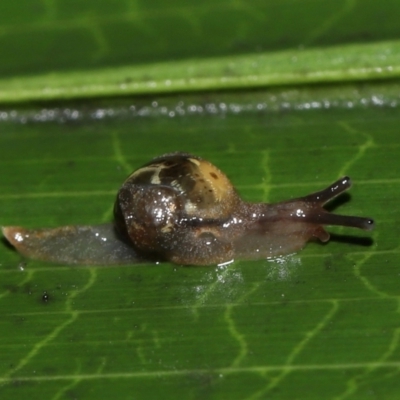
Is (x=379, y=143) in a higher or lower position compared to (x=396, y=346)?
higher

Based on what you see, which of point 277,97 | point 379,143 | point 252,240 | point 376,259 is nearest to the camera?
point 376,259

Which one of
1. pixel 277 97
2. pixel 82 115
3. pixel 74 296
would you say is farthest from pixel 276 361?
pixel 82 115

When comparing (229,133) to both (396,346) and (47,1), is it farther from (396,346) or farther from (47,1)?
(396,346)

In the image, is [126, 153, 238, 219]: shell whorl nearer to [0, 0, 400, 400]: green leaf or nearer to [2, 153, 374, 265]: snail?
[2, 153, 374, 265]: snail

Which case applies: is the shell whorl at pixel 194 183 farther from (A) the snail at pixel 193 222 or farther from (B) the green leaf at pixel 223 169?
(B) the green leaf at pixel 223 169

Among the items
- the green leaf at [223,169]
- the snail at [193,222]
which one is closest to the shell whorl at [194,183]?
the snail at [193,222]

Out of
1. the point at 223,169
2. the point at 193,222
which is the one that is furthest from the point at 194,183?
the point at 223,169
